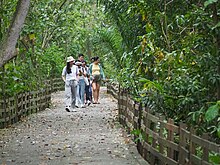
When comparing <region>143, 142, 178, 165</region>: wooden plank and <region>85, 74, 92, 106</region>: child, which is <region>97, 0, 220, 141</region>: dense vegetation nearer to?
<region>143, 142, 178, 165</region>: wooden plank

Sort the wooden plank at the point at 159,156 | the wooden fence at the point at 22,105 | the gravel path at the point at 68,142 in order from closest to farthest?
the wooden plank at the point at 159,156 < the gravel path at the point at 68,142 < the wooden fence at the point at 22,105

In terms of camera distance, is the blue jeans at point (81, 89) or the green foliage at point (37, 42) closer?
the green foliage at point (37, 42)

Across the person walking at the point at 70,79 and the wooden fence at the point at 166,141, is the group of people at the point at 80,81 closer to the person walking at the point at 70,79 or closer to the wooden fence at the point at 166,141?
the person walking at the point at 70,79

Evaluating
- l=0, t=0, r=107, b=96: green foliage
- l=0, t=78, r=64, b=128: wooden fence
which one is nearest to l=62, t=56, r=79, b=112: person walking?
l=0, t=78, r=64, b=128: wooden fence

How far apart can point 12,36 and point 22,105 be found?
7492 mm

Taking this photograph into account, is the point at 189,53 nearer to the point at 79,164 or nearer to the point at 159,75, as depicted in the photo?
the point at 159,75

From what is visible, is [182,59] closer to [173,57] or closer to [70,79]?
[173,57]

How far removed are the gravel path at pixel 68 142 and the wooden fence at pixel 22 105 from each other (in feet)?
0.94

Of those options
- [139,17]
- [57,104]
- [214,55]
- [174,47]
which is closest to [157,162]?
[214,55]

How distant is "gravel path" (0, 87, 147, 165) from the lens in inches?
388

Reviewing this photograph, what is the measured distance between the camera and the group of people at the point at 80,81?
63.3ft

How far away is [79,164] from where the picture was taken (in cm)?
932


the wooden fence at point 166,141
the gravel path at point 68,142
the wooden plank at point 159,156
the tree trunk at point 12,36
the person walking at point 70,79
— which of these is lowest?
the gravel path at point 68,142

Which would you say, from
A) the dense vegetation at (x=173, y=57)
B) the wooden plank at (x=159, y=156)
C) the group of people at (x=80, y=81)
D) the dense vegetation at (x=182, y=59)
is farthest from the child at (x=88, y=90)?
the wooden plank at (x=159, y=156)
